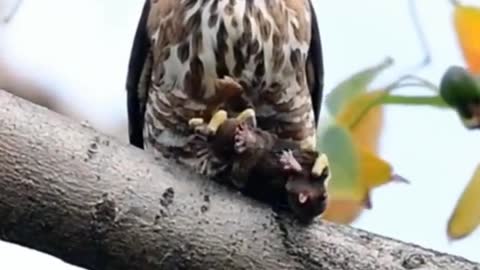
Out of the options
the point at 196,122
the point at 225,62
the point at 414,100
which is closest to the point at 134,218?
the point at 414,100

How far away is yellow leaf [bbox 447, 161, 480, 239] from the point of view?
0.80 m

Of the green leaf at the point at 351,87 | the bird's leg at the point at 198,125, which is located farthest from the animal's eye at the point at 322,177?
the bird's leg at the point at 198,125

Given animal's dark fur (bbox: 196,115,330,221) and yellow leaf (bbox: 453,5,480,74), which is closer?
yellow leaf (bbox: 453,5,480,74)

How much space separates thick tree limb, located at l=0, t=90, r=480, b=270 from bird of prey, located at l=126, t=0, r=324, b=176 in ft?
1.42

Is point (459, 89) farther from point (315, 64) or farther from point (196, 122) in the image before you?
point (315, 64)

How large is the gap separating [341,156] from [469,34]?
0.15 meters

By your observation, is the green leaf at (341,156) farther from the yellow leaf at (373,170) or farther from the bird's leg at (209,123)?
the bird's leg at (209,123)

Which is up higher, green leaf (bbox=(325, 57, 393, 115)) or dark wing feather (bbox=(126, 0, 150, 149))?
green leaf (bbox=(325, 57, 393, 115))

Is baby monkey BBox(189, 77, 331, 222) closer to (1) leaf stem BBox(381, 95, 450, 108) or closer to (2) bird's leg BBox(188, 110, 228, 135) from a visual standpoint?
(2) bird's leg BBox(188, 110, 228, 135)

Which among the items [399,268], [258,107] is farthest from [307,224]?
[258,107]

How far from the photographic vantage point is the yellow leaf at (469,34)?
2.64 ft

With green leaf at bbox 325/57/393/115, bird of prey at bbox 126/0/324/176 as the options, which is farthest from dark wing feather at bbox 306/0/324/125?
green leaf at bbox 325/57/393/115

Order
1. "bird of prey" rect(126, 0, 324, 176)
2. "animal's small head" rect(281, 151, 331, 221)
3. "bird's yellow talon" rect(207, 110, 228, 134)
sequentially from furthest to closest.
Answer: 1. "bird of prey" rect(126, 0, 324, 176)
2. "bird's yellow talon" rect(207, 110, 228, 134)
3. "animal's small head" rect(281, 151, 331, 221)

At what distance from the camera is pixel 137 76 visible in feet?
5.86
